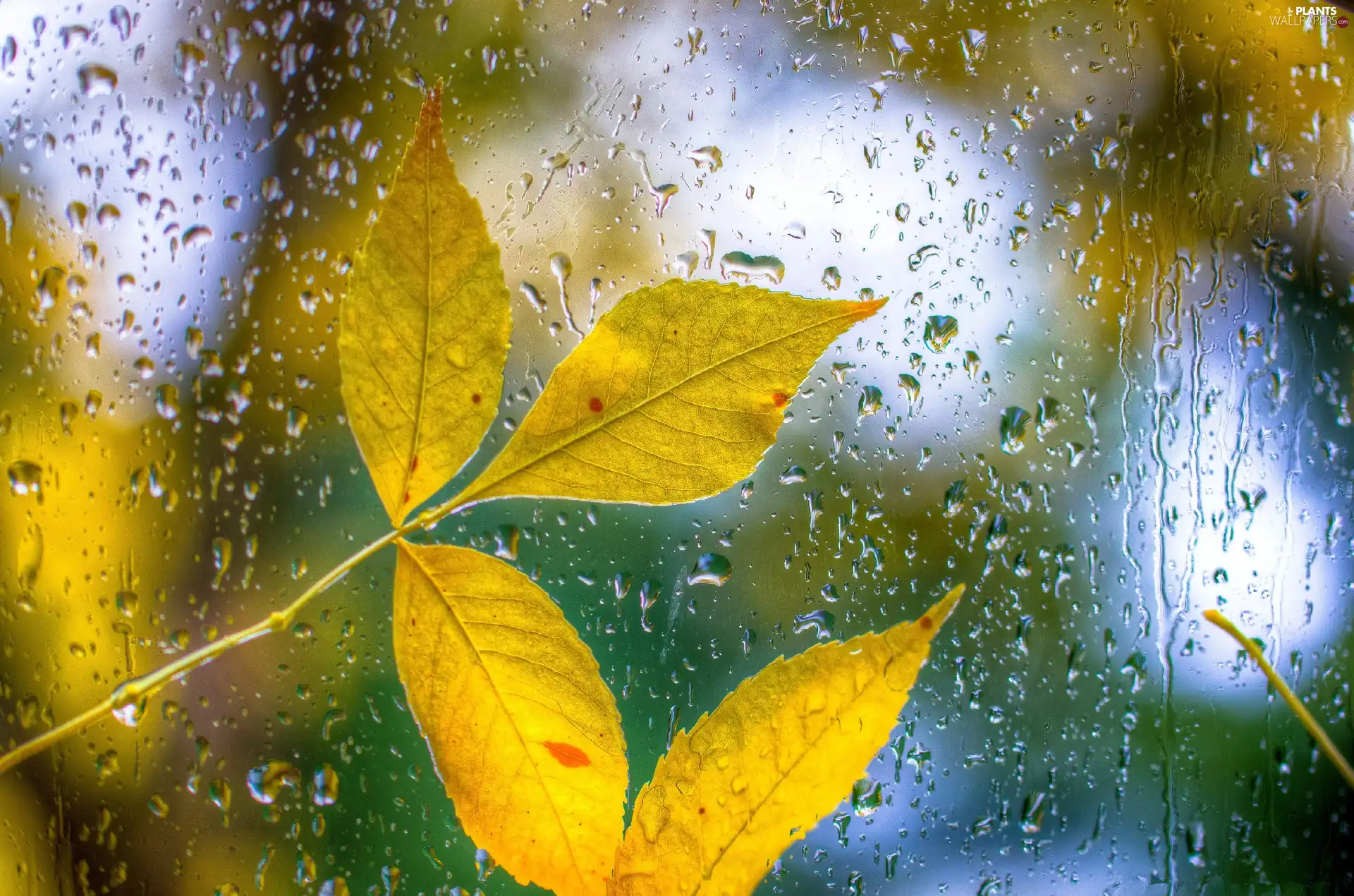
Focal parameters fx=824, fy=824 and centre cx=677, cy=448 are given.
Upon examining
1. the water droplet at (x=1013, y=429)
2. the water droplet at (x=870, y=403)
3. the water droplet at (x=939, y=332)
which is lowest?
the water droplet at (x=1013, y=429)

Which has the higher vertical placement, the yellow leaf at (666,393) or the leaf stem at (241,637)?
the yellow leaf at (666,393)

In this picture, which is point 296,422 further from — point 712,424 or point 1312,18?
point 1312,18

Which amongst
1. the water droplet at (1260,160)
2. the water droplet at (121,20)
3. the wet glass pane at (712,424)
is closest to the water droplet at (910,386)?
the wet glass pane at (712,424)

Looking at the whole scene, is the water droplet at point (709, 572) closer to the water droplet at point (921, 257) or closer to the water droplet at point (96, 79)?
the water droplet at point (921, 257)

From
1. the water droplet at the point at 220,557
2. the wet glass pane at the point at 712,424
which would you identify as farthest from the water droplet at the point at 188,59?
the water droplet at the point at 220,557

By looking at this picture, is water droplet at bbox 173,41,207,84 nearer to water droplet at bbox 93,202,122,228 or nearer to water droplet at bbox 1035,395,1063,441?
water droplet at bbox 93,202,122,228

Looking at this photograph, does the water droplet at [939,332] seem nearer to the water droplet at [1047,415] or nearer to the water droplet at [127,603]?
the water droplet at [1047,415]

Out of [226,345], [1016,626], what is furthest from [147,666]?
[1016,626]

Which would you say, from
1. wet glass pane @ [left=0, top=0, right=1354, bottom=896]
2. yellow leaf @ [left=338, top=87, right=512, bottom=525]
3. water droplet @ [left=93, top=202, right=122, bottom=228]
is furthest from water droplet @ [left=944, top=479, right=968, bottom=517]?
water droplet @ [left=93, top=202, right=122, bottom=228]
